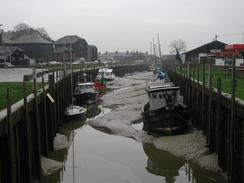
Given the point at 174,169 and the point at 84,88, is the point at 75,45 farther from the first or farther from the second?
the point at 174,169

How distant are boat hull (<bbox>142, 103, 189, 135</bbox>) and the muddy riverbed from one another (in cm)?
58

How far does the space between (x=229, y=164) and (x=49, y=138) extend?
10.4 m

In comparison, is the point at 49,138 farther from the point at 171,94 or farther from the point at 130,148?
the point at 171,94

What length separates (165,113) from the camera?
83.8 ft

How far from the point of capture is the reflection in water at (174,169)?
58.6 ft

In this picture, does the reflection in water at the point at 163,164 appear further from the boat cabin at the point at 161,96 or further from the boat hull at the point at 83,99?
the boat hull at the point at 83,99

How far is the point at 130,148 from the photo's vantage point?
23.7 meters

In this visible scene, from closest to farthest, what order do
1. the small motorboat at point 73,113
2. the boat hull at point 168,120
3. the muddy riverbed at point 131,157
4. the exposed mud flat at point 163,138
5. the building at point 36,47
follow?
the muddy riverbed at point 131,157, the exposed mud flat at point 163,138, the boat hull at point 168,120, the small motorboat at point 73,113, the building at point 36,47

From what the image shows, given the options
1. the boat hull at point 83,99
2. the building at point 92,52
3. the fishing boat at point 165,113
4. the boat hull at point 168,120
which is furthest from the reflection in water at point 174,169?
the building at point 92,52

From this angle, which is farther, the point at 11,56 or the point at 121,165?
the point at 11,56

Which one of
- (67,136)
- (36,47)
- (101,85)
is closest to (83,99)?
(67,136)

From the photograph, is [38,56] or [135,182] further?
[38,56]

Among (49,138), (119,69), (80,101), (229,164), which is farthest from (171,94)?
(119,69)

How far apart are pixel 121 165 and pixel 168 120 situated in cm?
635
